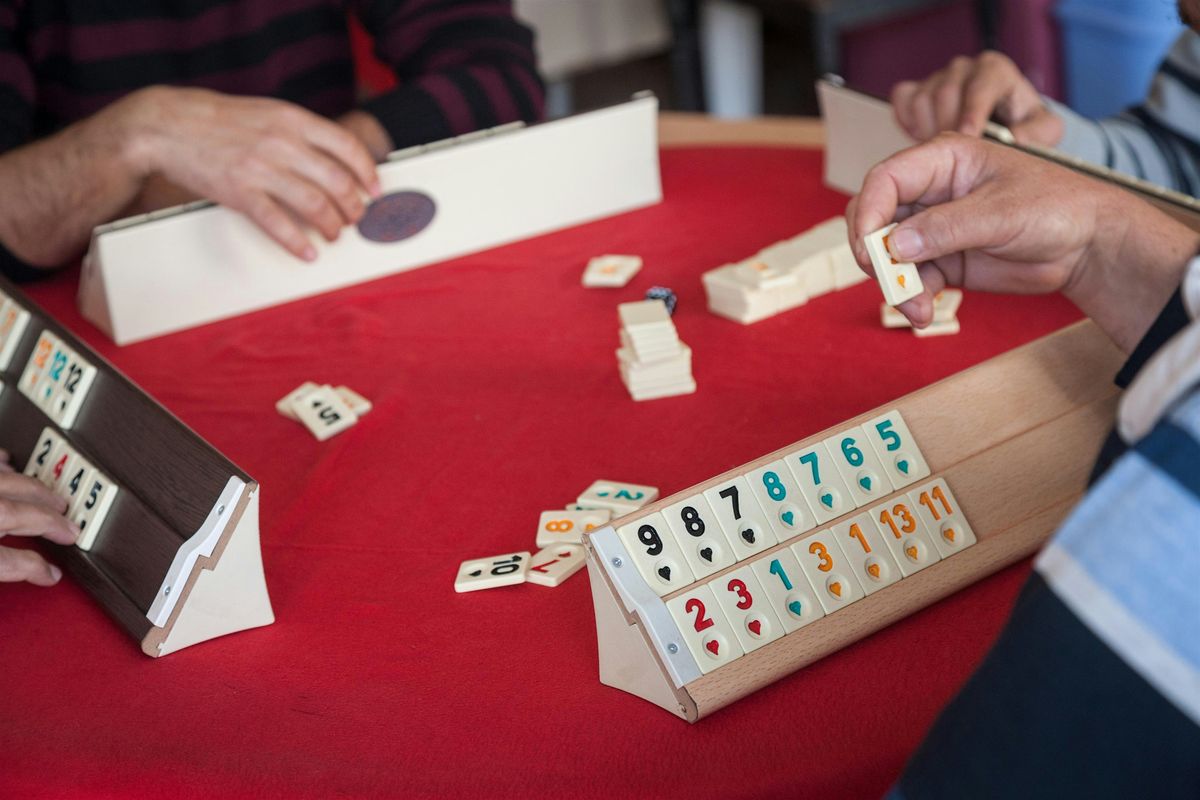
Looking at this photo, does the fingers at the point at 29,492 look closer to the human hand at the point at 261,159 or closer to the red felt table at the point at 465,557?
the red felt table at the point at 465,557

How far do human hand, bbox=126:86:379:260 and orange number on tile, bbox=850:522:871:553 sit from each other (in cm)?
89

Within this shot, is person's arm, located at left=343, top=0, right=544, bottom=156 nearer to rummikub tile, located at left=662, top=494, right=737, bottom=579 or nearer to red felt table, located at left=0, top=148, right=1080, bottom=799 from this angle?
red felt table, located at left=0, top=148, right=1080, bottom=799

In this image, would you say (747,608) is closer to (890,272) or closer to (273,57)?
(890,272)

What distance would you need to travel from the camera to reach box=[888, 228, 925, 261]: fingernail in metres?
1.06

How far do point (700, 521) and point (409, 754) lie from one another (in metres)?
0.26

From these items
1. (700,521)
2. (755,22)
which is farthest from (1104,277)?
(755,22)

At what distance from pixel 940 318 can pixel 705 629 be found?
24.5 inches

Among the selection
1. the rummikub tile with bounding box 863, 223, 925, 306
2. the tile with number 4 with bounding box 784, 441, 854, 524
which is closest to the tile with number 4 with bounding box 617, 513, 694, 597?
the tile with number 4 with bounding box 784, 441, 854, 524

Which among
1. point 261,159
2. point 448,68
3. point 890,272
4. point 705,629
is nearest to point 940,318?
point 890,272

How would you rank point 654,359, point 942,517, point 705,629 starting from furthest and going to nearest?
point 654,359
point 942,517
point 705,629

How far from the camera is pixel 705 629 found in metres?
0.88

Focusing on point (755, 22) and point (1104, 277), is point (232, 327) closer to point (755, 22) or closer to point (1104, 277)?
point (1104, 277)

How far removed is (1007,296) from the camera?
142cm

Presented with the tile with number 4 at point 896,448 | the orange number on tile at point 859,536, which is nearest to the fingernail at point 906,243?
the tile with number 4 at point 896,448
